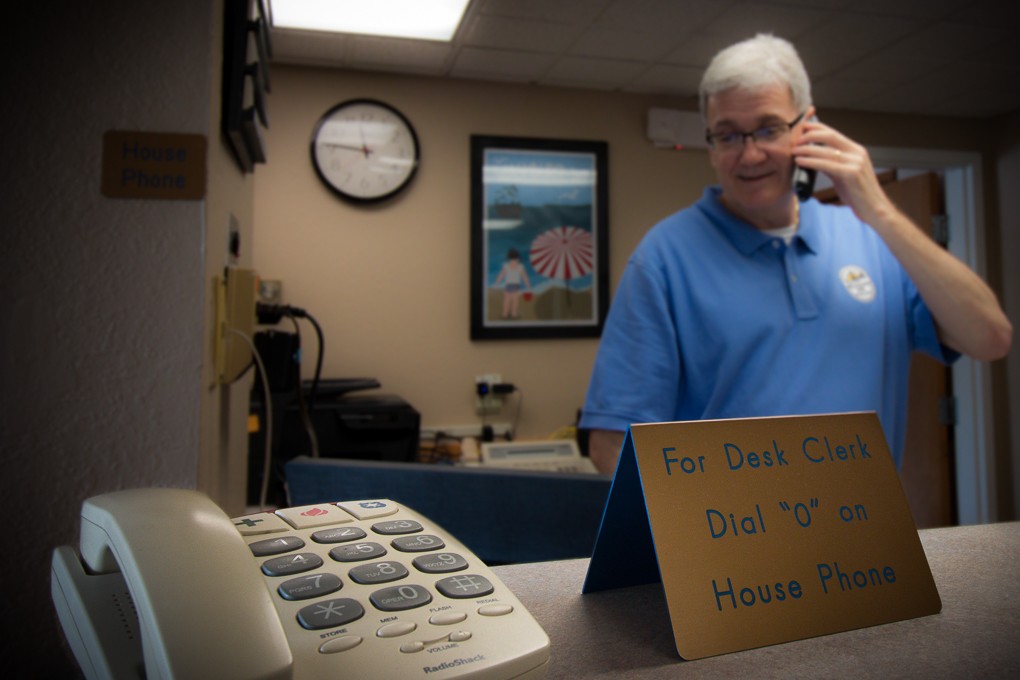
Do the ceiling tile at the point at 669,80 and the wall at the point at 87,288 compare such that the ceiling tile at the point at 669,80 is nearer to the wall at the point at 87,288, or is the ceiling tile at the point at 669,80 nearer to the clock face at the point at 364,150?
the clock face at the point at 364,150

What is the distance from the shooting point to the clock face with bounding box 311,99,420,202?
2.81 m

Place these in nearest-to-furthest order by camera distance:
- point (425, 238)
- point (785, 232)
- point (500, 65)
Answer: point (785, 232)
point (500, 65)
point (425, 238)

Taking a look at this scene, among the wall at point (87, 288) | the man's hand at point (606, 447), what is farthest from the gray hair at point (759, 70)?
the wall at point (87, 288)

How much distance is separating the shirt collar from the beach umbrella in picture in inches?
74.3

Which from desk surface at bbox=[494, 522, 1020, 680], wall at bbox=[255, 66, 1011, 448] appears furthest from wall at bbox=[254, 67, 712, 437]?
desk surface at bbox=[494, 522, 1020, 680]

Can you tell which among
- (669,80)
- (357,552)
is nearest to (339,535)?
(357,552)

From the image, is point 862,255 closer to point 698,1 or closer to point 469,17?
point 698,1

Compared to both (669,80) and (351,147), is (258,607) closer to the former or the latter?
(351,147)

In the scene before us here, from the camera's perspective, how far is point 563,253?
3078 mm

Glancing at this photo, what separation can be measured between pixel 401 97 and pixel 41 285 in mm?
2390

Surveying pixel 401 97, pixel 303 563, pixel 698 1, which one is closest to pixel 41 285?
pixel 303 563

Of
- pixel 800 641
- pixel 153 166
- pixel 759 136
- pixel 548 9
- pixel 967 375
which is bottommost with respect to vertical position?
pixel 800 641

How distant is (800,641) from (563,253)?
2776 mm

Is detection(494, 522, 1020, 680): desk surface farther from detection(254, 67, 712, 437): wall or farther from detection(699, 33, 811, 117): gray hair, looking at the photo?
detection(254, 67, 712, 437): wall
